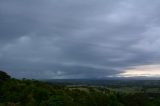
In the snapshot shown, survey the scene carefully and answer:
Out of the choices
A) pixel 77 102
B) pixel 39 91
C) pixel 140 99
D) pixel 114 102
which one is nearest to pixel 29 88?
pixel 39 91

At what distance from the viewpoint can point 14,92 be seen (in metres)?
76.4

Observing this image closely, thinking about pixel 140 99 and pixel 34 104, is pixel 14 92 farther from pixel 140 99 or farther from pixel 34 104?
pixel 140 99

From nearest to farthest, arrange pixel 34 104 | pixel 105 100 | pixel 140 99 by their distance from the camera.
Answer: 1. pixel 34 104
2. pixel 105 100
3. pixel 140 99

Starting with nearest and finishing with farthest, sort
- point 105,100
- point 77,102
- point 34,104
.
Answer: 1. point 34,104
2. point 77,102
3. point 105,100

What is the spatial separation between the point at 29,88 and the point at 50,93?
4.87m

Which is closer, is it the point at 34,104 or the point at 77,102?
the point at 34,104

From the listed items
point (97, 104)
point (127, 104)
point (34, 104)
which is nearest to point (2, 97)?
point (34, 104)

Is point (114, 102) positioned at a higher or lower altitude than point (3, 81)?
lower

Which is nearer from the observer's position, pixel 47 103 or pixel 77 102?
pixel 47 103

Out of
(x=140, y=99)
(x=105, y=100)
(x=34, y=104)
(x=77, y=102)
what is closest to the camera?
(x=34, y=104)

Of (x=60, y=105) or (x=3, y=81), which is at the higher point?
(x=3, y=81)

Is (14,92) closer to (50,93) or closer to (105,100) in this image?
(50,93)

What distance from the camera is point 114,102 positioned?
77.6 meters

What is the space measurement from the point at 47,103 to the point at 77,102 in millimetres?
8021
